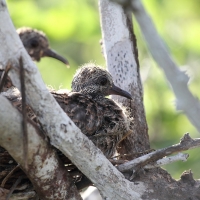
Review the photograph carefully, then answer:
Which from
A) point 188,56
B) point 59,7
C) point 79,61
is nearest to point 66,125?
point 188,56

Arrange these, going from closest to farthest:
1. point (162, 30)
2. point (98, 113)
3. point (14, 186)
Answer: point (14, 186) → point (98, 113) → point (162, 30)

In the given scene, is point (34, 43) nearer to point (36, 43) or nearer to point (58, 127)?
point (36, 43)

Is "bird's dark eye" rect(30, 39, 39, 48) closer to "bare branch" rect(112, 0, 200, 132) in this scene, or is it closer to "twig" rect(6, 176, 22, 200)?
"twig" rect(6, 176, 22, 200)

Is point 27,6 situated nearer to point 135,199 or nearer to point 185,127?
point 185,127

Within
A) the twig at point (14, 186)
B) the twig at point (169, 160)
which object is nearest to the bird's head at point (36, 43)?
the twig at point (169, 160)

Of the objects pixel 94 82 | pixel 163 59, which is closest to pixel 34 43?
pixel 94 82

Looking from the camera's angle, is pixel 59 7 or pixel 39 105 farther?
pixel 59 7
